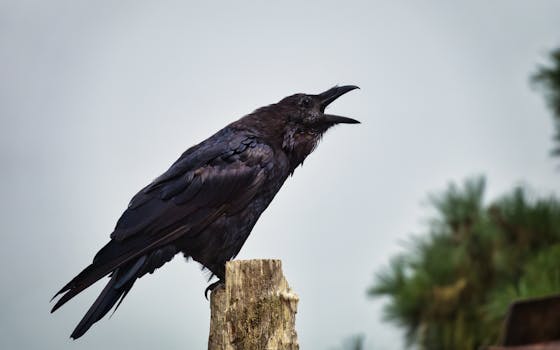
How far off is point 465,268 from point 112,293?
346 centimetres

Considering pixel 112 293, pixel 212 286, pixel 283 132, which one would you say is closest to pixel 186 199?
pixel 212 286

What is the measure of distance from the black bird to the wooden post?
86cm

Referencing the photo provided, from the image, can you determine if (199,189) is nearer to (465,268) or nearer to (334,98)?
(334,98)

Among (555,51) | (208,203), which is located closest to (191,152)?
(208,203)

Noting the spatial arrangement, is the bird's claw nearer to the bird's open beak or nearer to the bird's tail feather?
the bird's tail feather

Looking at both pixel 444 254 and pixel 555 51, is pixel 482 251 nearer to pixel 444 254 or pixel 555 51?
pixel 444 254

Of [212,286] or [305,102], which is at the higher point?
[305,102]

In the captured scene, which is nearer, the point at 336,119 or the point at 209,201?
the point at 209,201

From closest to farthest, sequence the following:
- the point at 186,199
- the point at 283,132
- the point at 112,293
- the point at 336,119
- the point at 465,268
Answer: the point at 112,293 < the point at 186,199 < the point at 283,132 < the point at 336,119 < the point at 465,268

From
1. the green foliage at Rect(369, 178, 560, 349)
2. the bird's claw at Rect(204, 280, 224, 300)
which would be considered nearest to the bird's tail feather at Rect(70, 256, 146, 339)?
the bird's claw at Rect(204, 280, 224, 300)

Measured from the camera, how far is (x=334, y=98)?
568 cm

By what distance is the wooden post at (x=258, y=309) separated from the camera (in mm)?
3820

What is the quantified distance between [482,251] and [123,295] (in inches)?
139

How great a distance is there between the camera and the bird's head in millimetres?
5492
